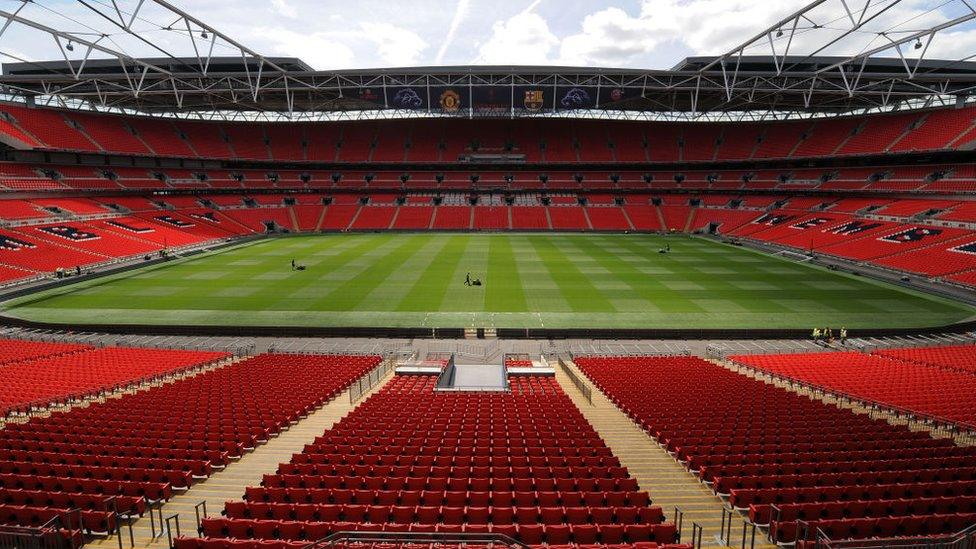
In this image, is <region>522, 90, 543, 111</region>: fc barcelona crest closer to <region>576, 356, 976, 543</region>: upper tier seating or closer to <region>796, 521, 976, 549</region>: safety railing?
<region>576, 356, 976, 543</region>: upper tier seating

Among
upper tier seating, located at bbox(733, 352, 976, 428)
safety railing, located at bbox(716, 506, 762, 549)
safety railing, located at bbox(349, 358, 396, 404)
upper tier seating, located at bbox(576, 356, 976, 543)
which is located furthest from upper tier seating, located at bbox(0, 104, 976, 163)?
safety railing, located at bbox(716, 506, 762, 549)

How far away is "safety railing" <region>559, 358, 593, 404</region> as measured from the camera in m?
15.4

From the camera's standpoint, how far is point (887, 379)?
16.1m

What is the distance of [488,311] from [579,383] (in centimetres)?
1243

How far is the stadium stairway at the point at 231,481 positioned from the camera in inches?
281

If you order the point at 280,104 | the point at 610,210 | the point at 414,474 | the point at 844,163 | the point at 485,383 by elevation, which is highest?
the point at 280,104

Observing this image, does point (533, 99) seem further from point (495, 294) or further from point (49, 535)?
point (49, 535)

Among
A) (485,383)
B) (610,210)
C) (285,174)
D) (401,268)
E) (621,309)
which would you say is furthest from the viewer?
(285,174)

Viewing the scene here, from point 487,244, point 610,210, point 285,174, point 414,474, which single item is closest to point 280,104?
point 285,174

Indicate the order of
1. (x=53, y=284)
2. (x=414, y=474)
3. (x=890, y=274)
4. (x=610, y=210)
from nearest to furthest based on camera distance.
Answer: (x=414, y=474) < (x=53, y=284) < (x=890, y=274) < (x=610, y=210)

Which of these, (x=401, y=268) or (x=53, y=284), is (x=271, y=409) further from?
(x=53, y=284)

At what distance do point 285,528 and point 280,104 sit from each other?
228 ft

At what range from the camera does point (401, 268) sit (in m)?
41.1

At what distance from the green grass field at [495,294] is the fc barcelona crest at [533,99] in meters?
18.5
